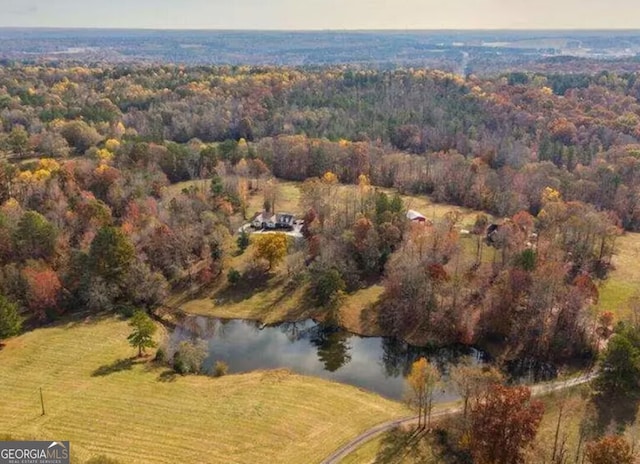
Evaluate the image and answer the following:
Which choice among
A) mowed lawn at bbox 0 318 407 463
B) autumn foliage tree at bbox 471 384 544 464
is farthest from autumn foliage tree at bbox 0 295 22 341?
autumn foliage tree at bbox 471 384 544 464

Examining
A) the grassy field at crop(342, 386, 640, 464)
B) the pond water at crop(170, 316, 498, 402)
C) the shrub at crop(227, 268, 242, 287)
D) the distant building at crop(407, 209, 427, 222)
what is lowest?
the pond water at crop(170, 316, 498, 402)

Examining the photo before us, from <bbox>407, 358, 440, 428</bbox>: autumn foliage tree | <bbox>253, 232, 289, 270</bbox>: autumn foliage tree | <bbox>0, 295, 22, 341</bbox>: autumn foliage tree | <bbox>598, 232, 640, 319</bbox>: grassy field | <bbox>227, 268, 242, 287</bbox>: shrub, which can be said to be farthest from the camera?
<bbox>253, 232, 289, 270</bbox>: autumn foliage tree

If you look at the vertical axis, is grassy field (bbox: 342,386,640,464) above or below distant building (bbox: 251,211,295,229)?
below

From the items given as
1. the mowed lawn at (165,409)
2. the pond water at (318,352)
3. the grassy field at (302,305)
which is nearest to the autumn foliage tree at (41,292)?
the mowed lawn at (165,409)

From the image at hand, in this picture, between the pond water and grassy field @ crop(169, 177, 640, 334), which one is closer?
the pond water

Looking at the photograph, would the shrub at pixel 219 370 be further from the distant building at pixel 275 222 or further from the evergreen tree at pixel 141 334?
the distant building at pixel 275 222

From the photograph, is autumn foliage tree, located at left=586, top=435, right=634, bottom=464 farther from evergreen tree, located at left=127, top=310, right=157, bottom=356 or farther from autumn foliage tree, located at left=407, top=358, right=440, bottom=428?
evergreen tree, located at left=127, top=310, right=157, bottom=356
